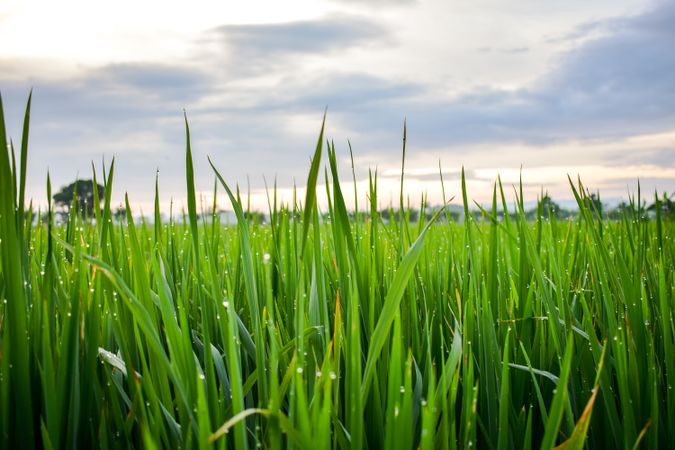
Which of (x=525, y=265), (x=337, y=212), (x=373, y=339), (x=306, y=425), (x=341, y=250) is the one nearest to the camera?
(x=306, y=425)

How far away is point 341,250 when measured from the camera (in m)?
1.11

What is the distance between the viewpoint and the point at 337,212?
962 mm

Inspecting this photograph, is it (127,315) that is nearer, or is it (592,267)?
(127,315)

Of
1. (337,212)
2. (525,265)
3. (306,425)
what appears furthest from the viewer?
(525,265)

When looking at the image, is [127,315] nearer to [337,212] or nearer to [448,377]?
[337,212]

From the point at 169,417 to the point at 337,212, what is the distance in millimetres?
407

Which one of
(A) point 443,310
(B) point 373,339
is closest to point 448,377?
(B) point 373,339

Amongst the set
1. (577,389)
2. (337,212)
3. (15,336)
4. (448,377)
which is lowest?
(577,389)

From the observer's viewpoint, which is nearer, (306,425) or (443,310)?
(306,425)

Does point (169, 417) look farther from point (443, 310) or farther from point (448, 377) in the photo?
point (443, 310)

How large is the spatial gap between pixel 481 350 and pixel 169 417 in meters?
0.61

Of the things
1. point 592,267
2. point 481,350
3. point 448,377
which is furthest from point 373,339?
point 592,267

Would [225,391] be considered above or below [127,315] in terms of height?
below

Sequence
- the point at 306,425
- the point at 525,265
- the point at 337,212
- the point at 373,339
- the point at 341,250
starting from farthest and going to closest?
the point at 525,265 → the point at 341,250 → the point at 337,212 → the point at 373,339 → the point at 306,425
